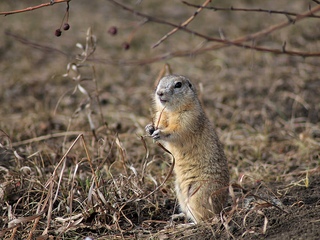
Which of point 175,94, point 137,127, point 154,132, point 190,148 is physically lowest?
point 137,127

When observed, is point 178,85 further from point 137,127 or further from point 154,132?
point 137,127

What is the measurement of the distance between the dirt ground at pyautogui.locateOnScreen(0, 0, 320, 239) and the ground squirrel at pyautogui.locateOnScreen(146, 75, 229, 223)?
17 cm

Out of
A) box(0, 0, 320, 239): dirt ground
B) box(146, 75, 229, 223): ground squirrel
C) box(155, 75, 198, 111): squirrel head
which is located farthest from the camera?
box(155, 75, 198, 111): squirrel head

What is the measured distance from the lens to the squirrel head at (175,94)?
428cm

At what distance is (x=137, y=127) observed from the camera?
609 centimetres

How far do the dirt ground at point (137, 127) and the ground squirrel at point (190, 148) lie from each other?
0.54 ft

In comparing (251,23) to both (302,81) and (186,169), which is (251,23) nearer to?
(302,81)

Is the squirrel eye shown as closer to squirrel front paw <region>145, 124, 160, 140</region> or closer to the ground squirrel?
the ground squirrel

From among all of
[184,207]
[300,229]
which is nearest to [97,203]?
[184,207]

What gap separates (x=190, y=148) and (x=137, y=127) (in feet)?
6.62

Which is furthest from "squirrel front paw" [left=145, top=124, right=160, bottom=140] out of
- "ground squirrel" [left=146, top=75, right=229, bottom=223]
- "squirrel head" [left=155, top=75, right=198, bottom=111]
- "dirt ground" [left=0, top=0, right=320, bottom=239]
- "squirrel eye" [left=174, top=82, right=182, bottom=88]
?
"squirrel eye" [left=174, top=82, right=182, bottom=88]

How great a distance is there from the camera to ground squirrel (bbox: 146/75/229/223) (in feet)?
12.9

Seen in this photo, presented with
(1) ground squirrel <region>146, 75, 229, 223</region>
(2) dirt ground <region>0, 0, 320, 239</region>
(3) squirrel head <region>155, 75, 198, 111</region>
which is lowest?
(2) dirt ground <region>0, 0, 320, 239</region>

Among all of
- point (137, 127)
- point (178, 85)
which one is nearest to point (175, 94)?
point (178, 85)
